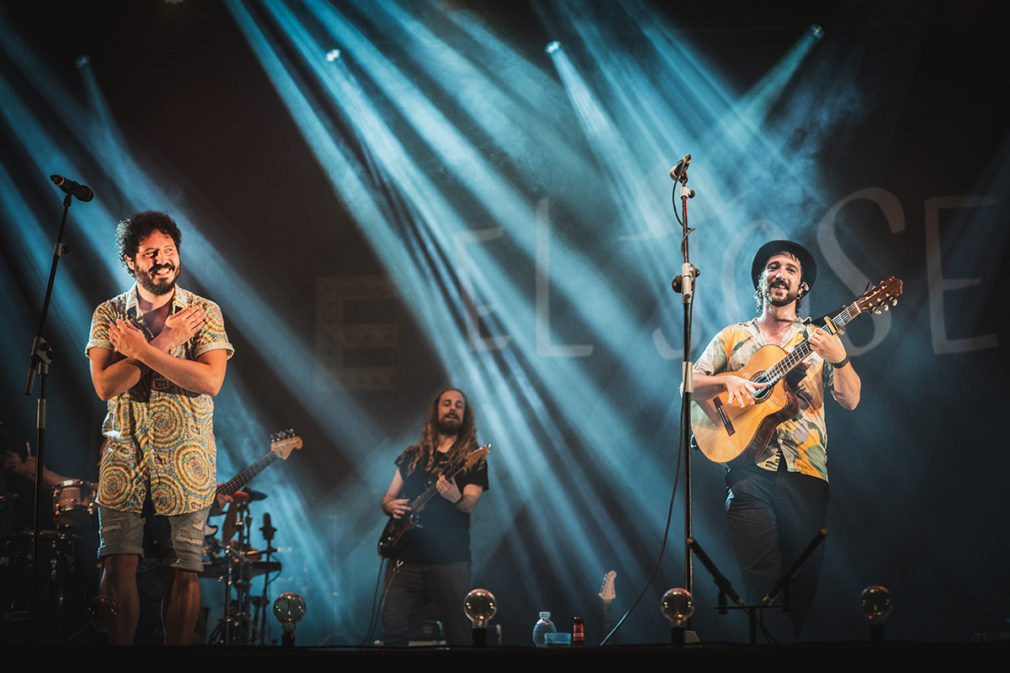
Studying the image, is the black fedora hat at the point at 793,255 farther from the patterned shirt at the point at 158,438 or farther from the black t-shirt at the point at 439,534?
the patterned shirt at the point at 158,438

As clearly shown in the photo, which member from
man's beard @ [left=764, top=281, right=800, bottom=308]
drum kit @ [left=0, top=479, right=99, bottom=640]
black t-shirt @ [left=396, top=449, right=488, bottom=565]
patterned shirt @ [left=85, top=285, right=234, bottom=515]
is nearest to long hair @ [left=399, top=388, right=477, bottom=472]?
black t-shirt @ [left=396, top=449, right=488, bottom=565]

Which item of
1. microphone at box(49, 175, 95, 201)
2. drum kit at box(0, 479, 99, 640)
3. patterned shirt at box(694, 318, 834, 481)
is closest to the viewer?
microphone at box(49, 175, 95, 201)

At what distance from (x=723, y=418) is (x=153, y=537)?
3116mm

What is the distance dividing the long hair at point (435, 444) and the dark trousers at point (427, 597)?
26.0 inches

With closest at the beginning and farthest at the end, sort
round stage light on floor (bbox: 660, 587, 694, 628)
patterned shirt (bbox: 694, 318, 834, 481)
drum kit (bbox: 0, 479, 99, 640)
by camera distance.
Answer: round stage light on floor (bbox: 660, 587, 694, 628) < patterned shirt (bbox: 694, 318, 834, 481) < drum kit (bbox: 0, 479, 99, 640)

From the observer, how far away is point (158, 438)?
4.23 metres

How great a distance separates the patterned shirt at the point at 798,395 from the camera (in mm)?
4738

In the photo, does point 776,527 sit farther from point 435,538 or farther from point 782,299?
point 435,538

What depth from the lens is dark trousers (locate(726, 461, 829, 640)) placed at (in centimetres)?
454

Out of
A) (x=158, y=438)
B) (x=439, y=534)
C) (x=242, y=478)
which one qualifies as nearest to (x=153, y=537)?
(x=158, y=438)

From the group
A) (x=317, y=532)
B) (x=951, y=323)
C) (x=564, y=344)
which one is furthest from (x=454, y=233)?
(x=951, y=323)

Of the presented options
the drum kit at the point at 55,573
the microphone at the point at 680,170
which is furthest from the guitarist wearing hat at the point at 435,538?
the drum kit at the point at 55,573

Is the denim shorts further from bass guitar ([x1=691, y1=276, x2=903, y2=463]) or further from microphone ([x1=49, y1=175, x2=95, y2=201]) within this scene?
bass guitar ([x1=691, y1=276, x2=903, y2=463])

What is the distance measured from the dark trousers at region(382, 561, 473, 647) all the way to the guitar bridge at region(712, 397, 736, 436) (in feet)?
5.64
